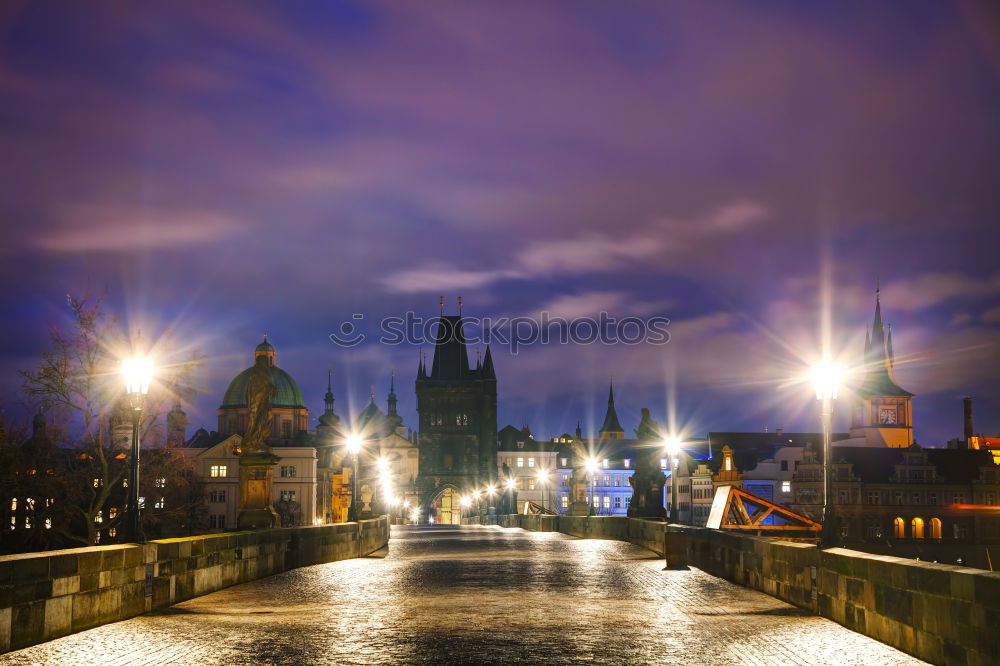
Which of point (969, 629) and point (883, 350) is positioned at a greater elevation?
point (883, 350)

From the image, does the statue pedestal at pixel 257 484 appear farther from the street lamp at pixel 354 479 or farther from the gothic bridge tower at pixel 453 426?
the gothic bridge tower at pixel 453 426

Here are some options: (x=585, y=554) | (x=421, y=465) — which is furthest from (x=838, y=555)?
(x=421, y=465)

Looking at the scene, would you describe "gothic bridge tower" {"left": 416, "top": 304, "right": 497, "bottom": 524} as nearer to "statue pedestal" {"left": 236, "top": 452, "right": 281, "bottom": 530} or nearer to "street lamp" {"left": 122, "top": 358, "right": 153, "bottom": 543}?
"statue pedestal" {"left": 236, "top": 452, "right": 281, "bottom": 530}

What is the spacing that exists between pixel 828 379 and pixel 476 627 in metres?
8.58

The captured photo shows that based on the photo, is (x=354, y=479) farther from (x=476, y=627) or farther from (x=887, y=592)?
(x=887, y=592)

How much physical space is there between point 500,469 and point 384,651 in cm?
17833

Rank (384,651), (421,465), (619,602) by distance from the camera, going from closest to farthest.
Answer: (384,651), (619,602), (421,465)

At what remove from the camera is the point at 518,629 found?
576 inches

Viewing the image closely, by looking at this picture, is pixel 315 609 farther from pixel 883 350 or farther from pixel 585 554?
pixel 883 350

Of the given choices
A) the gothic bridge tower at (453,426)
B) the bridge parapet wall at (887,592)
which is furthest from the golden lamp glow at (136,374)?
the gothic bridge tower at (453,426)

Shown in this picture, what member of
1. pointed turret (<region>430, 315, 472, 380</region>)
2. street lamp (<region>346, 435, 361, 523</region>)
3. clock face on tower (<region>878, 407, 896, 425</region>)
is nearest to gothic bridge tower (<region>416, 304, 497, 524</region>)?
pointed turret (<region>430, 315, 472, 380</region>)

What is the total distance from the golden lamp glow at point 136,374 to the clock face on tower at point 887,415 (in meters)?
160

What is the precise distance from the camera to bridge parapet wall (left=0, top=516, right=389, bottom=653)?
1280 centimetres

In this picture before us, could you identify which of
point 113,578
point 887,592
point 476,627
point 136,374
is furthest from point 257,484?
point 887,592
